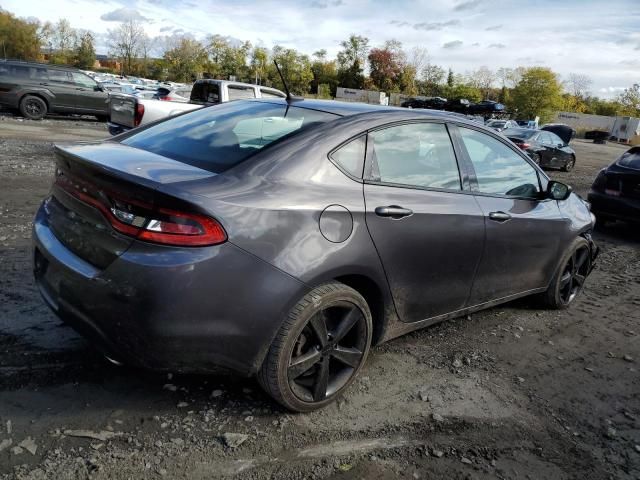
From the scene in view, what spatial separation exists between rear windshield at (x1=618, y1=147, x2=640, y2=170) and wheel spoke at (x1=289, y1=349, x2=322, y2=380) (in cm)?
736

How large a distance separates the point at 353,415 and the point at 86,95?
1719cm

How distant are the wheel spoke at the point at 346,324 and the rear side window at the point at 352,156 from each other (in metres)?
0.75

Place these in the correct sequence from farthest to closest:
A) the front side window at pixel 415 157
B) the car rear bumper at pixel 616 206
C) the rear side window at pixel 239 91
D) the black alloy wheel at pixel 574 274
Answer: the rear side window at pixel 239 91 < the car rear bumper at pixel 616 206 < the black alloy wheel at pixel 574 274 < the front side window at pixel 415 157

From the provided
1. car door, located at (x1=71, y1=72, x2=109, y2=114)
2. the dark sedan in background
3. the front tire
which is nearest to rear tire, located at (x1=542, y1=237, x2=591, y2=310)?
the dark sedan in background

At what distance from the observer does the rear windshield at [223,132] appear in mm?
2723

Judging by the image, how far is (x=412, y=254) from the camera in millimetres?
2984

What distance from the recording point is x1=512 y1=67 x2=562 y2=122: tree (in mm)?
62625

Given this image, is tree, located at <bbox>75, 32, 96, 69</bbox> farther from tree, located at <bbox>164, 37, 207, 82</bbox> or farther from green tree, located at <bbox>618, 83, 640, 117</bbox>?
green tree, located at <bbox>618, 83, 640, 117</bbox>

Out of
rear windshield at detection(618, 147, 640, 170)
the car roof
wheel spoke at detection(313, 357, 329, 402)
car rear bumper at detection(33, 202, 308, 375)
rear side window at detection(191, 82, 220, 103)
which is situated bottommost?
wheel spoke at detection(313, 357, 329, 402)

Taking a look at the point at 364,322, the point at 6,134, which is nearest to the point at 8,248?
the point at 364,322

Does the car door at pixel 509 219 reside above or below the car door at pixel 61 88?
below

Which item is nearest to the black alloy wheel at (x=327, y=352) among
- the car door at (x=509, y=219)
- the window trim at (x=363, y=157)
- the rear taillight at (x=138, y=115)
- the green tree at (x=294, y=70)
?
the window trim at (x=363, y=157)

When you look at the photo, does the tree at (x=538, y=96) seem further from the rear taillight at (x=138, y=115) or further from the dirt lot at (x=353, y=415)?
the dirt lot at (x=353, y=415)

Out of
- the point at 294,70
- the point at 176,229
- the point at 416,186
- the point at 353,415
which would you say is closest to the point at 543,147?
the point at 416,186
